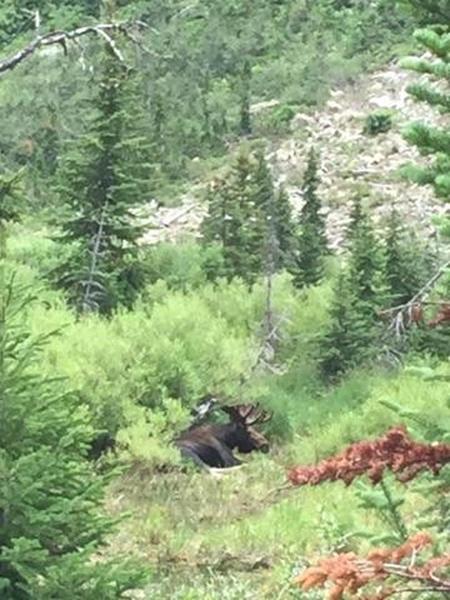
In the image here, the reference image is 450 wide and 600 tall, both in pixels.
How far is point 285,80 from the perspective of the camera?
56250mm

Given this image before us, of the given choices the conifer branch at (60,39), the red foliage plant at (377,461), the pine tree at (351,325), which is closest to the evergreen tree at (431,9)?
the red foliage plant at (377,461)

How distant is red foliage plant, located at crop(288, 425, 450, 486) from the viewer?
4.41 metres

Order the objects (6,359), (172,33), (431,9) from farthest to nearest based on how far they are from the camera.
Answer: (172,33) → (6,359) → (431,9)

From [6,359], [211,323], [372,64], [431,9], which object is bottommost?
[372,64]

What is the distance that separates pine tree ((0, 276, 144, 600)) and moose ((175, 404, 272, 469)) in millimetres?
12954

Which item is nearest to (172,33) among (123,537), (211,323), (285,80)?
(285,80)

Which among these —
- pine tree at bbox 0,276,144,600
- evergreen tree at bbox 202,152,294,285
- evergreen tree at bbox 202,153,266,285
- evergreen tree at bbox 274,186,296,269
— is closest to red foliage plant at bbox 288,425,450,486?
pine tree at bbox 0,276,144,600

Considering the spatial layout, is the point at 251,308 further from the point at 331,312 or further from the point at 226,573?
the point at 226,573

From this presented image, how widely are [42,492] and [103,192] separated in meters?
16.5

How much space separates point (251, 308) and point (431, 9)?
2164 cm

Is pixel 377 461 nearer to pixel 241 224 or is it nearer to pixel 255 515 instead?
pixel 255 515

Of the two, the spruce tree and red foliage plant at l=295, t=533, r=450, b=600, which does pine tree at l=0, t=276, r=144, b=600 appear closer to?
red foliage plant at l=295, t=533, r=450, b=600

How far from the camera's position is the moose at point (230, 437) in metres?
20.9

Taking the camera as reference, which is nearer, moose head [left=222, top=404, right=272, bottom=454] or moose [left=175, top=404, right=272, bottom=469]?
moose [left=175, top=404, right=272, bottom=469]
